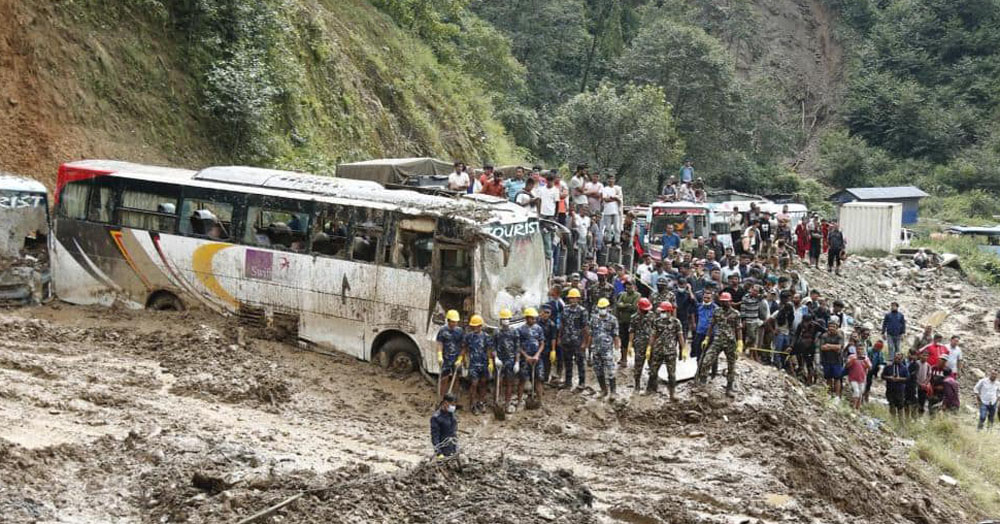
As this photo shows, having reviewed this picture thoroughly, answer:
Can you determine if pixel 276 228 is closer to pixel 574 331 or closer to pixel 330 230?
pixel 330 230

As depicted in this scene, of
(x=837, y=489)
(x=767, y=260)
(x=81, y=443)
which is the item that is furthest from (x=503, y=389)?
(x=767, y=260)

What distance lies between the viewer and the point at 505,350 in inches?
573

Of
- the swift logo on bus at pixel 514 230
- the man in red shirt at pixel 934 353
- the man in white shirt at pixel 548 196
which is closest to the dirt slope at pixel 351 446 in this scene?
the swift logo on bus at pixel 514 230

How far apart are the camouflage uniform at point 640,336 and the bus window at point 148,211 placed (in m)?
7.26

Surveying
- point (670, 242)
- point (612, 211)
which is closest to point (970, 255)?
point (670, 242)

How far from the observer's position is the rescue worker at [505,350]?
14.6m

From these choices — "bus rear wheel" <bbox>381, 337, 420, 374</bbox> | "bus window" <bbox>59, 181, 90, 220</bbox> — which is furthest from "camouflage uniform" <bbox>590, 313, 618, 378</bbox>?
"bus window" <bbox>59, 181, 90, 220</bbox>

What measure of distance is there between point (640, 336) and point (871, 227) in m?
23.9

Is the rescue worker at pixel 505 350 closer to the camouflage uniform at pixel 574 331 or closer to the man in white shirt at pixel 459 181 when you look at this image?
the camouflage uniform at pixel 574 331

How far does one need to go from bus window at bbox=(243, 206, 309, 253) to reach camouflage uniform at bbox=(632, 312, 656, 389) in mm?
5089

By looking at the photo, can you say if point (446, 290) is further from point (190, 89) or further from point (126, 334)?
point (190, 89)

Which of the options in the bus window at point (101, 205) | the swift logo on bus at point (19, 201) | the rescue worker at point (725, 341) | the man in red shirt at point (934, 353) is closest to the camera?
the rescue worker at point (725, 341)

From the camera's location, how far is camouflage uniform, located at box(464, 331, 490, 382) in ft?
47.0

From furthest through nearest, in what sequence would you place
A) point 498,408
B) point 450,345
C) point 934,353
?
point 934,353 → point 498,408 → point 450,345
